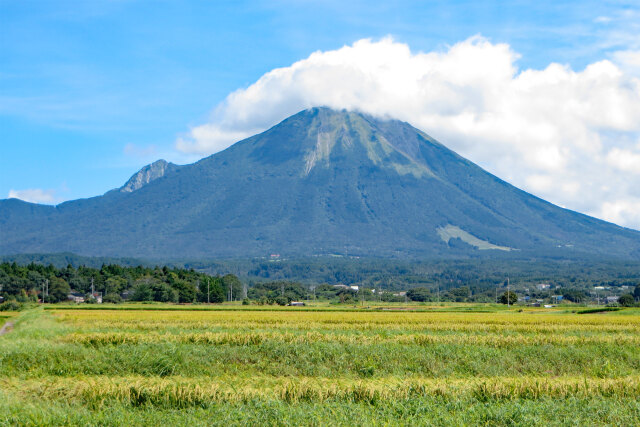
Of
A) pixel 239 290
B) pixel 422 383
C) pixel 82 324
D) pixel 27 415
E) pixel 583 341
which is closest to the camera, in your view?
pixel 27 415

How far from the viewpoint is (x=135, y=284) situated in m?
104

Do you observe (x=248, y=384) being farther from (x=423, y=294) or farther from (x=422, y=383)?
(x=423, y=294)

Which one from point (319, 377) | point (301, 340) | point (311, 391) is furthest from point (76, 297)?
point (311, 391)

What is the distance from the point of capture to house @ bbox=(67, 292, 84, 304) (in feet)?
320

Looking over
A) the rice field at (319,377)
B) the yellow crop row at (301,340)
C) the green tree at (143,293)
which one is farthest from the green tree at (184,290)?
the yellow crop row at (301,340)

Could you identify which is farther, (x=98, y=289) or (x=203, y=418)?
(x=98, y=289)

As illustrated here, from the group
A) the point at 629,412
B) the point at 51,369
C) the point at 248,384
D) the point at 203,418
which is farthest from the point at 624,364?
the point at 51,369

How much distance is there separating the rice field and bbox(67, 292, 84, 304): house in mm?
64521

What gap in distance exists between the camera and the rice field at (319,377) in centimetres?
1472

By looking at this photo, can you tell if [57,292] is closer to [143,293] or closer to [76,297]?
[76,297]

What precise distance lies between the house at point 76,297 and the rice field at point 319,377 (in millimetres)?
64521

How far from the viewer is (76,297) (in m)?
103

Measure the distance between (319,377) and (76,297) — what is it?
299 ft

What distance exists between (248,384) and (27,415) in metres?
6.13
